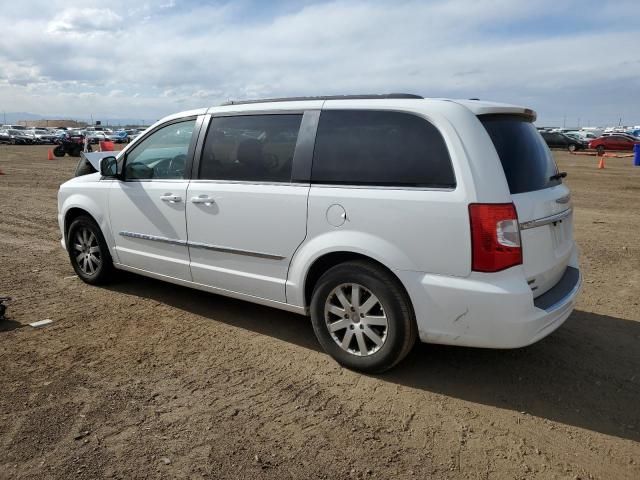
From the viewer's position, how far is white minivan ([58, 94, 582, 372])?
3164mm

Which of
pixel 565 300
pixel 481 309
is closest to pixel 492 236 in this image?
pixel 481 309

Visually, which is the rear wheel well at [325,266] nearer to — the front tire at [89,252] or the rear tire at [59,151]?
the front tire at [89,252]

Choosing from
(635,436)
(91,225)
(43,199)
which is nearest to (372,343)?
(635,436)

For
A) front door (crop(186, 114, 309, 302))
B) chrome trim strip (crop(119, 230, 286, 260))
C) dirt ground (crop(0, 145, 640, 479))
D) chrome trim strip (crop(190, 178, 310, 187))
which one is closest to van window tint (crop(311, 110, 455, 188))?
chrome trim strip (crop(190, 178, 310, 187))

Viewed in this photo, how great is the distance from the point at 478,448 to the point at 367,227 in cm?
145

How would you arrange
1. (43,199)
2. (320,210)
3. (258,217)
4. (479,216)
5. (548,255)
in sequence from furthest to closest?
(43,199), (258,217), (320,210), (548,255), (479,216)

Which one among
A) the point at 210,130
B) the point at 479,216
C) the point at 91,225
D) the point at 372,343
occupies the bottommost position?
the point at 372,343

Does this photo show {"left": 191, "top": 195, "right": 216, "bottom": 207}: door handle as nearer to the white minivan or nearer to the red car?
the white minivan

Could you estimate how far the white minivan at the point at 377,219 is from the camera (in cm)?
316

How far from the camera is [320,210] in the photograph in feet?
12.0

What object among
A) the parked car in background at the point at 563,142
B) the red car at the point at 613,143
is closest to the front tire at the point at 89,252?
the parked car in background at the point at 563,142

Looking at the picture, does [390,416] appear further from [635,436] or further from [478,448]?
[635,436]

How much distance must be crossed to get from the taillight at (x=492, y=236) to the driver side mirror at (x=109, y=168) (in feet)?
11.5

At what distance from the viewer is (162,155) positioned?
4922 mm
